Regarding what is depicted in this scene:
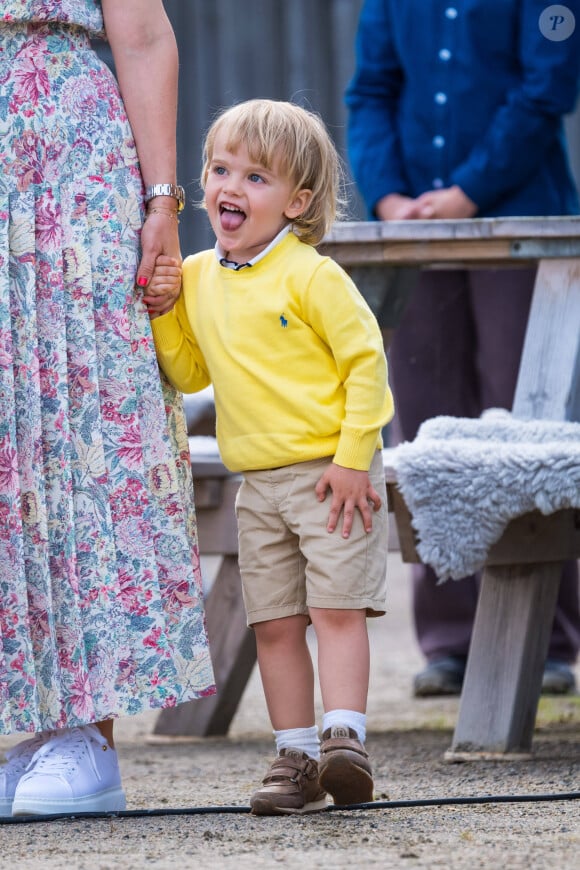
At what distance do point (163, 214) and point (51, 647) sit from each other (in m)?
0.62

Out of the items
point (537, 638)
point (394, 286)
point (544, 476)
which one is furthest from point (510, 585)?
point (394, 286)

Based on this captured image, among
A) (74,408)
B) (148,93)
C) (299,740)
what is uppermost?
(148,93)

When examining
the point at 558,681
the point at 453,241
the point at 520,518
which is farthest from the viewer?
the point at 558,681

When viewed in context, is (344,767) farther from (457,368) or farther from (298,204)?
(457,368)

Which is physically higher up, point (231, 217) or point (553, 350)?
point (231, 217)

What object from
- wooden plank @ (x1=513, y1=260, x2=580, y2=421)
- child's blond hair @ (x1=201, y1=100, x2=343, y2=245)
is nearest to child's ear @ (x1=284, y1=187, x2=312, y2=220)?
child's blond hair @ (x1=201, y1=100, x2=343, y2=245)

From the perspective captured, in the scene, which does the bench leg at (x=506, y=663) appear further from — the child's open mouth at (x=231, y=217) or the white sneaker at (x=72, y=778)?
the child's open mouth at (x=231, y=217)

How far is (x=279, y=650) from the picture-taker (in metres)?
2.00

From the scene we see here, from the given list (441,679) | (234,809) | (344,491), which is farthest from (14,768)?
(441,679)

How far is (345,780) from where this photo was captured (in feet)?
6.08

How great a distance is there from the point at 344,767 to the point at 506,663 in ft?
2.41

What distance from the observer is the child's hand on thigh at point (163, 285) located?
2047 mm

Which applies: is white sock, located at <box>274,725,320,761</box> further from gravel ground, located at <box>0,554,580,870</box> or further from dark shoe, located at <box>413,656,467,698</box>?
dark shoe, located at <box>413,656,467,698</box>

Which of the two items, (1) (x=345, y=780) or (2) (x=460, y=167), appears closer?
(1) (x=345, y=780)
